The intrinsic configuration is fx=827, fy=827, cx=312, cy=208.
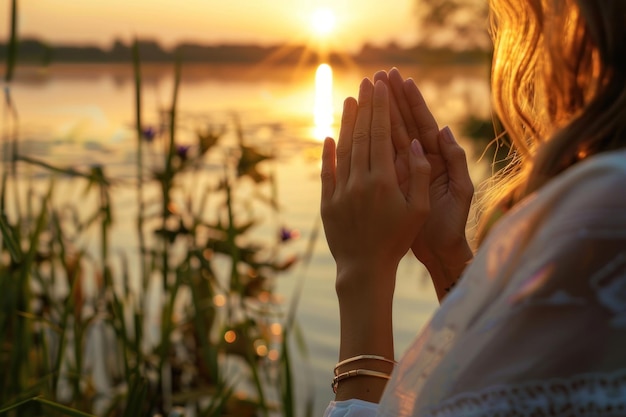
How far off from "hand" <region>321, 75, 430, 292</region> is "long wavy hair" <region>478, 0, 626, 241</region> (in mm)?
107

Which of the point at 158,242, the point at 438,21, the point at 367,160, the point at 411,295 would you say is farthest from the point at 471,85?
the point at 367,160

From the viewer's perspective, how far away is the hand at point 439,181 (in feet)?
4.07

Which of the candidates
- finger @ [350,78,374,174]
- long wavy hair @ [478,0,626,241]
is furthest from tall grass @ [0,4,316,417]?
long wavy hair @ [478,0,626,241]

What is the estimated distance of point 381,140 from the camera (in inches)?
44.2

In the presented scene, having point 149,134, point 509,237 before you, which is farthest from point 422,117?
point 149,134

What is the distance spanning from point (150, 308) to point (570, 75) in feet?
8.82

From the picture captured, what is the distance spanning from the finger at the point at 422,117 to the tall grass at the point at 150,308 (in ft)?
2.08

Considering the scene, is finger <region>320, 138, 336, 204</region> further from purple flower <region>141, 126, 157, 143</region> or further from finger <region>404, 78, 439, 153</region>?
purple flower <region>141, 126, 157, 143</region>

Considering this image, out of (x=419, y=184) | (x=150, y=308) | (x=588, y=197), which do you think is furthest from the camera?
(x=150, y=308)

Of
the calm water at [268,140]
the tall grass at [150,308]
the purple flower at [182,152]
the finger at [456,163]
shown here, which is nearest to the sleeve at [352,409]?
the finger at [456,163]

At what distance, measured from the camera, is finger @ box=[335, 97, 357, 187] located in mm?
1147

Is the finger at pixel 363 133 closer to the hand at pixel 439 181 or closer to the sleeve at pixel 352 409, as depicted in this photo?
the hand at pixel 439 181

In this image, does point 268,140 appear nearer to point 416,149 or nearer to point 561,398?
point 416,149

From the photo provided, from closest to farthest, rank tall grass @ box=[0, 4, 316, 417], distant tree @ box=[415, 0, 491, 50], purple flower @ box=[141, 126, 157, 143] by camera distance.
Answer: tall grass @ box=[0, 4, 316, 417]
purple flower @ box=[141, 126, 157, 143]
distant tree @ box=[415, 0, 491, 50]
